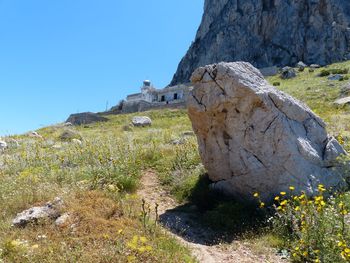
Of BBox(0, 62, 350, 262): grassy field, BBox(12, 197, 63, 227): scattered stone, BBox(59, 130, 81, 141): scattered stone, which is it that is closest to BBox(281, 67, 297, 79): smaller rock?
BBox(59, 130, 81, 141): scattered stone

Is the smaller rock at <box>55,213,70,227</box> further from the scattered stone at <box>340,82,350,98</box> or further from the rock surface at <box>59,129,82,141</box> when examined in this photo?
the scattered stone at <box>340,82,350,98</box>

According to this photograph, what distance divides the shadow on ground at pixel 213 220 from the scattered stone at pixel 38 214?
1.98 m

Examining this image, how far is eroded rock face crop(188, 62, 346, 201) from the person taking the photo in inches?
319

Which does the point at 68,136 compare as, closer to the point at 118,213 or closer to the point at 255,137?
the point at 255,137

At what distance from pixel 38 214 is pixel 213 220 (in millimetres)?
3293

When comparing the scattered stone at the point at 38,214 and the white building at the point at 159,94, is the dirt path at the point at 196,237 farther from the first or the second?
the white building at the point at 159,94

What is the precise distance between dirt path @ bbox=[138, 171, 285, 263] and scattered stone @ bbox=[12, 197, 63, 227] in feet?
6.26

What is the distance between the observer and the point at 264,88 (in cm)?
884

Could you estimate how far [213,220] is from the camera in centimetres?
777

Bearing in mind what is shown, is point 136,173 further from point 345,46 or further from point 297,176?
point 345,46

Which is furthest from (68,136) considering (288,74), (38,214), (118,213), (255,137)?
(288,74)

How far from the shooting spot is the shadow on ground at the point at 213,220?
7.16 meters

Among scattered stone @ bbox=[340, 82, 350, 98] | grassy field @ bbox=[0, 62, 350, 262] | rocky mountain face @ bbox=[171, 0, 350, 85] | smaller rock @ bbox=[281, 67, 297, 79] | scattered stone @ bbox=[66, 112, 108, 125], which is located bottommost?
grassy field @ bbox=[0, 62, 350, 262]

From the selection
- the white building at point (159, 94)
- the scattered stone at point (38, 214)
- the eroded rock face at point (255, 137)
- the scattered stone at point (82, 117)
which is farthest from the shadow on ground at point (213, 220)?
the white building at point (159, 94)
